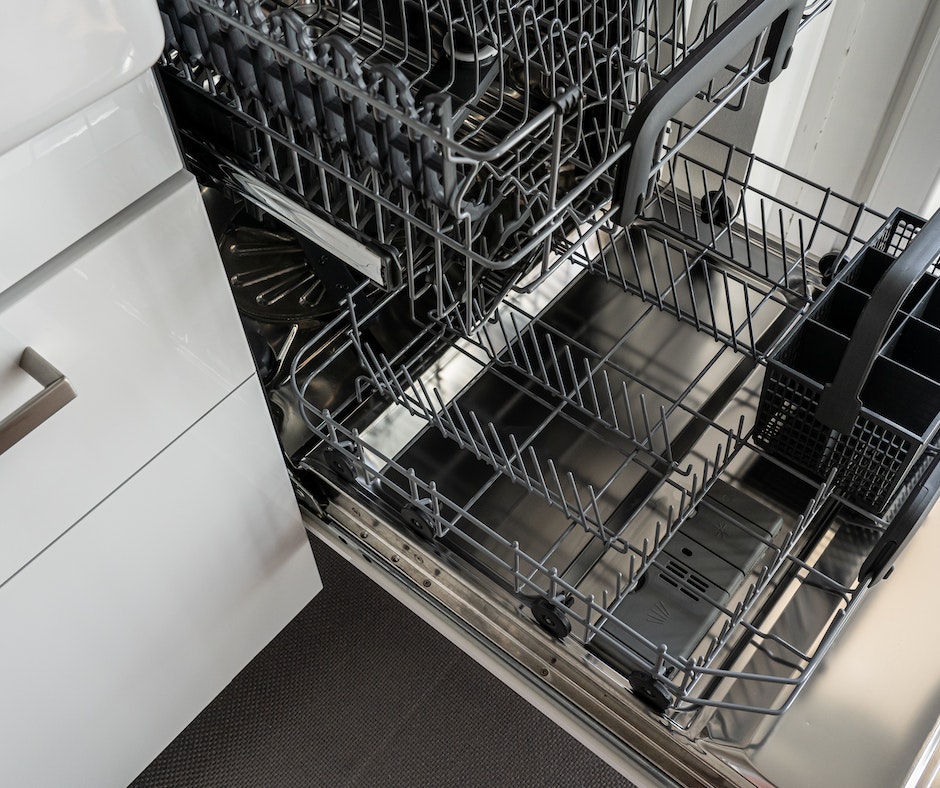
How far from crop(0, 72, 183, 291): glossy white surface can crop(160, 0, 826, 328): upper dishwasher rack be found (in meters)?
0.08

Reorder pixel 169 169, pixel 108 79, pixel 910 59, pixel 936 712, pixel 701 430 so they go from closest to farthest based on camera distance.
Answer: pixel 108 79, pixel 169 169, pixel 936 712, pixel 701 430, pixel 910 59

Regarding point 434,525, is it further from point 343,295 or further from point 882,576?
point 882,576

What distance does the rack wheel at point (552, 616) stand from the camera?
76cm

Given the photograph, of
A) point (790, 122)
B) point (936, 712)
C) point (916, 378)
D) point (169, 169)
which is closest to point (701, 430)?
point (916, 378)

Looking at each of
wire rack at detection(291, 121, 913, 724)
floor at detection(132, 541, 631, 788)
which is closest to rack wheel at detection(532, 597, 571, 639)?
wire rack at detection(291, 121, 913, 724)

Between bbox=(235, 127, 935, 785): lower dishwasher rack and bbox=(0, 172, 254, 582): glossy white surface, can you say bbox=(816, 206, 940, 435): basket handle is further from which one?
bbox=(0, 172, 254, 582): glossy white surface

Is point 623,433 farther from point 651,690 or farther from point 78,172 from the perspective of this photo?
point 78,172

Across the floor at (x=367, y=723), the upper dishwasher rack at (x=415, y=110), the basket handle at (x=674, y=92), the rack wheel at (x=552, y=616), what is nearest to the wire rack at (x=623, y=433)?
the rack wheel at (x=552, y=616)

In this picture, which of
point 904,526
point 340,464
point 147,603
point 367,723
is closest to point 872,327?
point 904,526

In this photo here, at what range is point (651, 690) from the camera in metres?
0.72

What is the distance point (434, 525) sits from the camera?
0.81 metres

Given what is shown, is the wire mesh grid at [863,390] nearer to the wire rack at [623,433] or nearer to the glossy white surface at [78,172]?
the wire rack at [623,433]

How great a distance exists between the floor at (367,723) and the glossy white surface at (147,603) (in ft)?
0.50

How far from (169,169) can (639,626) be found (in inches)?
20.2
